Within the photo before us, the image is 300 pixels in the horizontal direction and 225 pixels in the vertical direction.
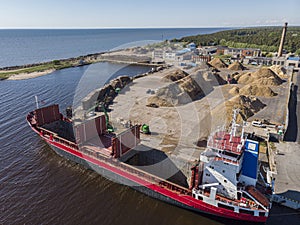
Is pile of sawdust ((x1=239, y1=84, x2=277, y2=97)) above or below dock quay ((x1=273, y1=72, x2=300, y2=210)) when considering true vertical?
above

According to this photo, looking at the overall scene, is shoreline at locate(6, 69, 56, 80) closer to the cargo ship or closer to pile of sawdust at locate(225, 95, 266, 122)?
the cargo ship

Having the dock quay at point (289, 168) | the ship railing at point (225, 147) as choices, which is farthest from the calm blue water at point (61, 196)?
the ship railing at point (225, 147)

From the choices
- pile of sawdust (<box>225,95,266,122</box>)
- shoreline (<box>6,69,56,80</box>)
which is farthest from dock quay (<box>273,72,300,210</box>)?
shoreline (<box>6,69,56,80</box>)

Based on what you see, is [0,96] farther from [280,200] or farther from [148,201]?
[280,200]

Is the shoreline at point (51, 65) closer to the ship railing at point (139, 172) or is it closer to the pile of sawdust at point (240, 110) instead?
the ship railing at point (139, 172)

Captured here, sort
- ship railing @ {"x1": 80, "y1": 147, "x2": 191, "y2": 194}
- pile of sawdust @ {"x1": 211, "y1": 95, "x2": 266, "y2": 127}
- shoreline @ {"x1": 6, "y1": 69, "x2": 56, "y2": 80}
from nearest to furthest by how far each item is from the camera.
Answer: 1. ship railing @ {"x1": 80, "y1": 147, "x2": 191, "y2": 194}
2. pile of sawdust @ {"x1": 211, "y1": 95, "x2": 266, "y2": 127}
3. shoreline @ {"x1": 6, "y1": 69, "x2": 56, "y2": 80}

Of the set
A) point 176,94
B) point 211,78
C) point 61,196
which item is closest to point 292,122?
point 176,94

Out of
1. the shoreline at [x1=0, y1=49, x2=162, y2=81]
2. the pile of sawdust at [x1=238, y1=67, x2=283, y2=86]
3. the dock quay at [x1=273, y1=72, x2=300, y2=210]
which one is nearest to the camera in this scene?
the dock quay at [x1=273, y1=72, x2=300, y2=210]
